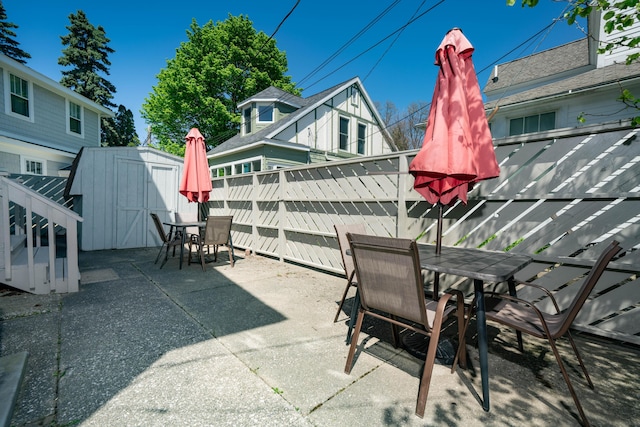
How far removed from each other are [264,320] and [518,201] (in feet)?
10.1

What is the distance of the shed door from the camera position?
7633mm

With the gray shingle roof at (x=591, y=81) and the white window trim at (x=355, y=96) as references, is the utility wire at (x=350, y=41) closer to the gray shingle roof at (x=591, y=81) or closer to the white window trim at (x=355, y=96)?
the white window trim at (x=355, y=96)

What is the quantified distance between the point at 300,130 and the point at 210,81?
10.8 m

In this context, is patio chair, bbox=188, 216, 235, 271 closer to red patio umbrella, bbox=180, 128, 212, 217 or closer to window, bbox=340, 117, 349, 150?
red patio umbrella, bbox=180, 128, 212, 217

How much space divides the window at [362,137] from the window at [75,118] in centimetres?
1293

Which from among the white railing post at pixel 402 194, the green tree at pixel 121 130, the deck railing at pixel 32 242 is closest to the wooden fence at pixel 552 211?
the white railing post at pixel 402 194

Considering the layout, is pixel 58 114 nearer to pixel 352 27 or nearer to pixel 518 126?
pixel 352 27

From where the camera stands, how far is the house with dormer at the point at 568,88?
24.1ft

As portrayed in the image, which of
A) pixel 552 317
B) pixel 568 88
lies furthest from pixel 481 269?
pixel 568 88

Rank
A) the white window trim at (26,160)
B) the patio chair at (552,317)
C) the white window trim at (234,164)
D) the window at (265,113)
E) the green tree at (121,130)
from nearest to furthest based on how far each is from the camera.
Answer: the patio chair at (552,317)
the white window trim at (26,160)
the white window trim at (234,164)
the window at (265,113)
the green tree at (121,130)

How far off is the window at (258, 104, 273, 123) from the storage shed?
6715mm

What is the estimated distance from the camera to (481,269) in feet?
6.65

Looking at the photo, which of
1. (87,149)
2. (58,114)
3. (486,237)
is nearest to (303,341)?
(486,237)

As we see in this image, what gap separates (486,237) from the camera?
3.38m
